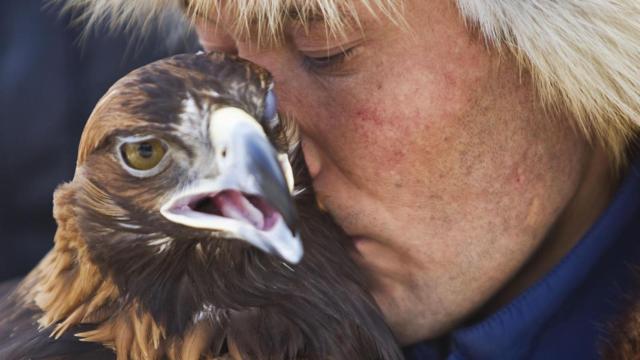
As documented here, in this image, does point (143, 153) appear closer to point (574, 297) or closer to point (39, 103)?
point (574, 297)

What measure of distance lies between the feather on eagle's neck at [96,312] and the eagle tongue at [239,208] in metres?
0.29

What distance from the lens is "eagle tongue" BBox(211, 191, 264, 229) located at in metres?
1.66

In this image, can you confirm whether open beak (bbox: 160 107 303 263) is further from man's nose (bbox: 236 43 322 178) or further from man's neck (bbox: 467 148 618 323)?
man's neck (bbox: 467 148 618 323)

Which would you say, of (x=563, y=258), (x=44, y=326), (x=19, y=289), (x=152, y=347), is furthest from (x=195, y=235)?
(x=563, y=258)

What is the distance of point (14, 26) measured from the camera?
3842 millimetres

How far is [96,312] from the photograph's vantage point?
1896 mm

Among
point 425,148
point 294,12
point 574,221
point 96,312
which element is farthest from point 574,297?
point 96,312

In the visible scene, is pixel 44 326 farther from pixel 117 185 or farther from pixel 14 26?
pixel 14 26

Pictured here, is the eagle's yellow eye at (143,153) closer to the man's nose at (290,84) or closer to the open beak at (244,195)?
the open beak at (244,195)

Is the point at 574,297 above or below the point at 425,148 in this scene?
below

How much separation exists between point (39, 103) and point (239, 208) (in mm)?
2350

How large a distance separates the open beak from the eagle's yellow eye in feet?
0.24

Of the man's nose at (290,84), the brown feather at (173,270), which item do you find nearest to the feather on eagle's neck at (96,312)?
the brown feather at (173,270)

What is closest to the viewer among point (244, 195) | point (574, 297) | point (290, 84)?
point (244, 195)
